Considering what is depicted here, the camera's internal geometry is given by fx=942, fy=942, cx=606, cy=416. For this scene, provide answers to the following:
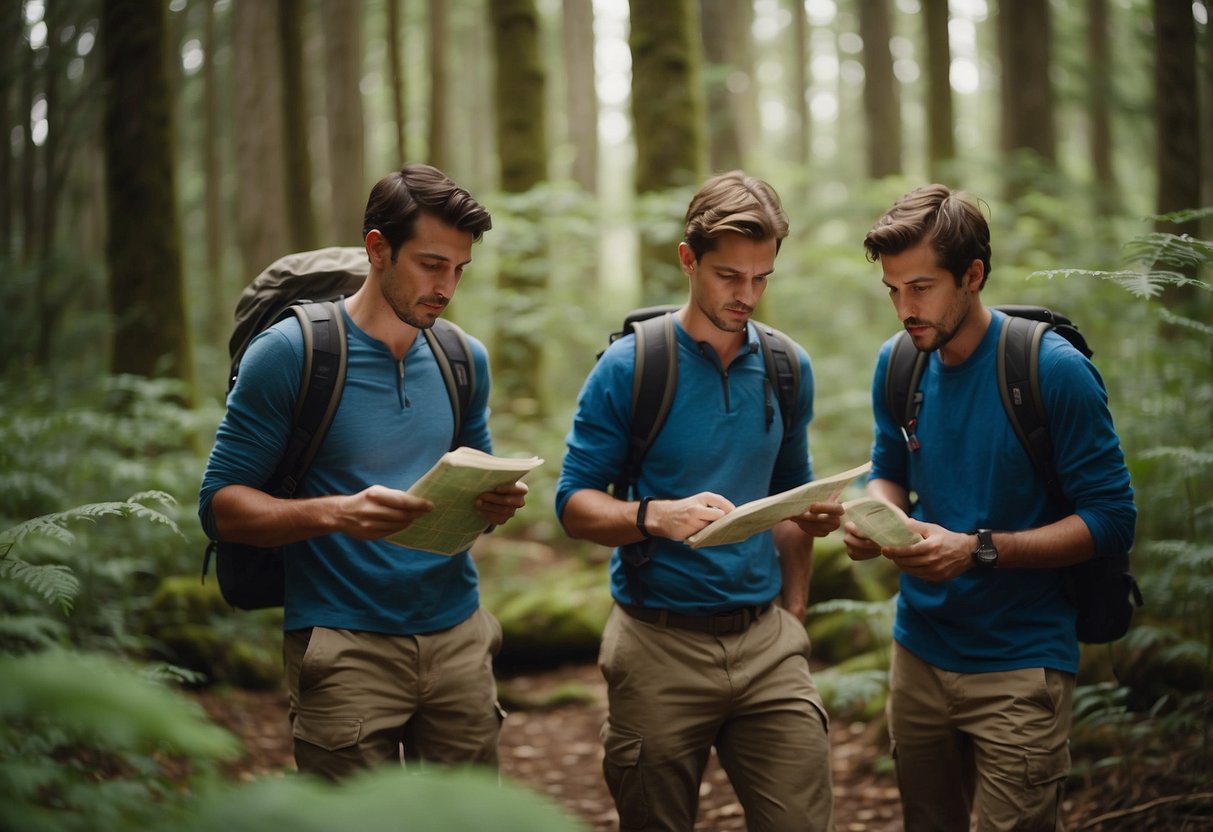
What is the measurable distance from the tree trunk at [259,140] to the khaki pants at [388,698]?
39.7 feet

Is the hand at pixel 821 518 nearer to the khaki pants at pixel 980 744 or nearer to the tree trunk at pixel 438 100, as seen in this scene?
the khaki pants at pixel 980 744

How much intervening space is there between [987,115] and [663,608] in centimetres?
4107

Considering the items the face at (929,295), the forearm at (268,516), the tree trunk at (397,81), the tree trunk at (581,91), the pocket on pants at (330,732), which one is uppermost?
the tree trunk at (581,91)

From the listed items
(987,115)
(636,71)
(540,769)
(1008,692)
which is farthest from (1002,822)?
(987,115)

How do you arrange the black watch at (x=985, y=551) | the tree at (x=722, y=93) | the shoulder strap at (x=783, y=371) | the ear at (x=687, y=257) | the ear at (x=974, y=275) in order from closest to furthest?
the black watch at (x=985, y=551) → the ear at (x=974, y=275) → the ear at (x=687, y=257) → the shoulder strap at (x=783, y=371) → the tree at (x=722, y=93)

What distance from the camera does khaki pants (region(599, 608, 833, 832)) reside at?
3.24 m

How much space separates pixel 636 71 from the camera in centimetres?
842

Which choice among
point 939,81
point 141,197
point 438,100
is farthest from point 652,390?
point 939,81

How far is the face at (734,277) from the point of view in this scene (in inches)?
129

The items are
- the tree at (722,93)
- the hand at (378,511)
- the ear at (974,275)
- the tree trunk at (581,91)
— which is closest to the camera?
the hand at (378,511)

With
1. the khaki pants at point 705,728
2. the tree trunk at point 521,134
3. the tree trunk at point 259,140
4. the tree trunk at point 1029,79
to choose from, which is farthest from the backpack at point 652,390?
the tree trunk at point 1029,79

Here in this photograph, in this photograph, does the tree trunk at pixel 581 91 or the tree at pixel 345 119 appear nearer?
the tree at pixel 345 119

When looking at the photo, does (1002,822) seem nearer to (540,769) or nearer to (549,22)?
(540,769)

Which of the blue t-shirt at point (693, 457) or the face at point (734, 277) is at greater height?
the face at point (734, 277)
